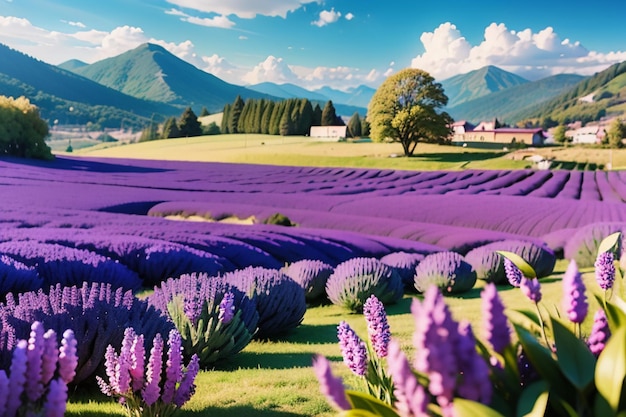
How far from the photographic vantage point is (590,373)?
4.30 ft

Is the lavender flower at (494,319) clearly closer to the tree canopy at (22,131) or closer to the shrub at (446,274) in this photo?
the shrub at (446,274)

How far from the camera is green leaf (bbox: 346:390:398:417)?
1375 mm

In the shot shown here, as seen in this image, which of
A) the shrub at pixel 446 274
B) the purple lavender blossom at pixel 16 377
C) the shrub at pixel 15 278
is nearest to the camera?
the purple lavender blossom at pixel 16 377

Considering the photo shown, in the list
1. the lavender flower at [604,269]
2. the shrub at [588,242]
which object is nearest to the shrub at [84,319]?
the lavender flower at [604,269]

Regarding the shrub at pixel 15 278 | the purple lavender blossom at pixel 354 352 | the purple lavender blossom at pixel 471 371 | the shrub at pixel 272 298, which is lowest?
the shrub at pixel 272 298

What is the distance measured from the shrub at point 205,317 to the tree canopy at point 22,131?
131 ft

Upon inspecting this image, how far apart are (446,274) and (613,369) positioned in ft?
29.1

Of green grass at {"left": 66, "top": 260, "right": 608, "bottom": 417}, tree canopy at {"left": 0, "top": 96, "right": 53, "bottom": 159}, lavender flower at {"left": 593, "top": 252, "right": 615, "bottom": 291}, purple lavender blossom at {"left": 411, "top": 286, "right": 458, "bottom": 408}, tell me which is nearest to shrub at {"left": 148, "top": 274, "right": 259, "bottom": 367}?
green grass at {"left": 66, "top": 260, "right": 608, "bottom": 417}

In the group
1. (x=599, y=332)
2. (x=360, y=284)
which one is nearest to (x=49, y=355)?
(x=599, y=332)

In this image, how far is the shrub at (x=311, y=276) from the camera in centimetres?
940

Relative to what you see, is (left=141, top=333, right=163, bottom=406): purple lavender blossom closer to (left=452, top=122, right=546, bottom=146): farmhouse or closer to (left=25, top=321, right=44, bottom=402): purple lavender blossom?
(left=25, top=321, right=44, bottom=402): purple lavender blossom

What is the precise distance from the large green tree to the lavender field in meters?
23.5

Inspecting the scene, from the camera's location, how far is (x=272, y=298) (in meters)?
6.32

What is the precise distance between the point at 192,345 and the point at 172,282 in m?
0.96
